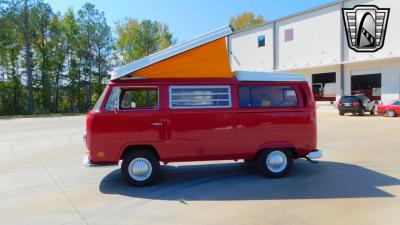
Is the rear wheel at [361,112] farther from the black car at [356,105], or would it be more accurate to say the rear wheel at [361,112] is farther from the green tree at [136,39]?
the green tree at [136,39]

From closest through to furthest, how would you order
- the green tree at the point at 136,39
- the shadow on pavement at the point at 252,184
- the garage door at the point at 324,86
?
1. the shadow on pavement at the point at 252,184
2. the garage door at the point at 324,86
3. the green tree at the point at 136,39

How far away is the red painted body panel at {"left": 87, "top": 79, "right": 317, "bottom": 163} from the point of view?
6895mm

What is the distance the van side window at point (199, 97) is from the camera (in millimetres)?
7191

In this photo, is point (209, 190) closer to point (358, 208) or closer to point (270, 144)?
point (270, 144)

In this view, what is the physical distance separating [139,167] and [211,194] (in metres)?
1.59

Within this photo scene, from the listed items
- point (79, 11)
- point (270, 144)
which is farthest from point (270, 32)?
point (270, 144)

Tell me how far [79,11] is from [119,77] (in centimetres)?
4606

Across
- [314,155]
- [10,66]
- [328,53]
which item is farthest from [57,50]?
[314,155]

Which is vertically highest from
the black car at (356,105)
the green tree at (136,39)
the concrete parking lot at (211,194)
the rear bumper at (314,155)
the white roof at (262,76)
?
the green tree at (136,39)

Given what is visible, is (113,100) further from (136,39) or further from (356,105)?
(136,39)

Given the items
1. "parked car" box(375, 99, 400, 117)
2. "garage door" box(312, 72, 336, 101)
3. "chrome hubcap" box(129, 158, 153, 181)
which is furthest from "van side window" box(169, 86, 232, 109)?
"garage door" box(312, 72, 336, 101)

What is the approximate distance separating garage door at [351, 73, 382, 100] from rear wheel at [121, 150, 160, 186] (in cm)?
2645

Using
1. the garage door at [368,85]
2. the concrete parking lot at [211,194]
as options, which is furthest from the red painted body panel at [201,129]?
the garage door at [368,85]

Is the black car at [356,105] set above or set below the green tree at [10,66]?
below
